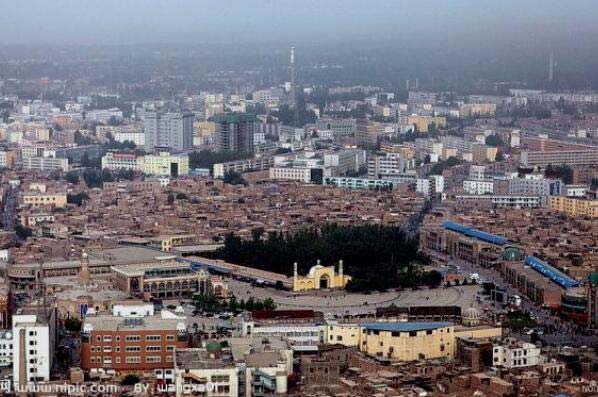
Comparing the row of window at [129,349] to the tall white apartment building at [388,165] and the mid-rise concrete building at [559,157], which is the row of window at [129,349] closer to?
the tall white apartment building at [388,165]

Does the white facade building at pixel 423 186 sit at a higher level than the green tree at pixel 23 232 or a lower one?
lower

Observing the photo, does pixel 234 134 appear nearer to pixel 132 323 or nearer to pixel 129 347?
pixel 132 323

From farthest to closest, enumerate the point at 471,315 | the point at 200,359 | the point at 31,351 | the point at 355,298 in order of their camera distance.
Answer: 1. the point at 355,298
2. the point at 471,315
3. the point at 31,351
4. the point at 200,359

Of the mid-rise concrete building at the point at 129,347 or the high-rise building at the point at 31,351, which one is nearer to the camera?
the high-rise building at the point at 31,351

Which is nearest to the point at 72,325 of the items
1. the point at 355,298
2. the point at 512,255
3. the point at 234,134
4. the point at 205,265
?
the point at 355,298

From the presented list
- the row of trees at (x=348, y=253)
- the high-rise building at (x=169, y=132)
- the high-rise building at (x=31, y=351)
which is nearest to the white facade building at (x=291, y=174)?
the high-rise building at (x=169, y=132)

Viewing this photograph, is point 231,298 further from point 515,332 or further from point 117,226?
point 117,226
